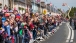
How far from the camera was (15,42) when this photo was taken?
13.4 metres

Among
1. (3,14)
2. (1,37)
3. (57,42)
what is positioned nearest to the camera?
(1,37)

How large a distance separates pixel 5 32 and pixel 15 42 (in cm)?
173

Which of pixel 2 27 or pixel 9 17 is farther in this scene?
pixel 9 17

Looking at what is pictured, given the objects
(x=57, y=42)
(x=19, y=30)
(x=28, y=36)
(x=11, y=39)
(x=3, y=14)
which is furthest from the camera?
(x=57, y=42)

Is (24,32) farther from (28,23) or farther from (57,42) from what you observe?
(57,42)

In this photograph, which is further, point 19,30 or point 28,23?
point 28,23

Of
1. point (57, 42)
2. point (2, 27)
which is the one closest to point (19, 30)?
point (2, 27)

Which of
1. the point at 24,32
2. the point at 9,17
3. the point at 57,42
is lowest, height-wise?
the point at 57,42

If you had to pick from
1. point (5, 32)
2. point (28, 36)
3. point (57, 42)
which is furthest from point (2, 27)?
point (57, 42)

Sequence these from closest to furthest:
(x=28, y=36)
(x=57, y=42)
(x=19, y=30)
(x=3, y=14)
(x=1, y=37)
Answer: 1. (x=1, y=37)
2. (x=3, y=14)
3. (x=19, y=30)
4. (x=28, y=36)
5. (x=57, y=42)

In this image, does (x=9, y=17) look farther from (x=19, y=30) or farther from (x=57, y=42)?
(x=57, y=42)

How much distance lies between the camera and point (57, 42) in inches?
769

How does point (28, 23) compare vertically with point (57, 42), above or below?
above

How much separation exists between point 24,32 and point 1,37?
356 centimetres
